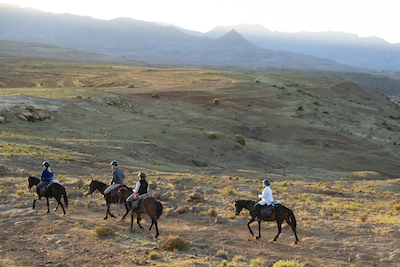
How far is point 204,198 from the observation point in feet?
65.1

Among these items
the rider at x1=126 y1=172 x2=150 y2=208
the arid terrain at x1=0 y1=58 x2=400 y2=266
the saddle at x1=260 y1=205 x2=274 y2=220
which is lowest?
the arid terrain at x1=0 y1=58 x2=400 y2=266

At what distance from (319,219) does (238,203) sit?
4.96 m

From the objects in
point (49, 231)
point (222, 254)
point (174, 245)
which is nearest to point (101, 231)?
point (49, 231)

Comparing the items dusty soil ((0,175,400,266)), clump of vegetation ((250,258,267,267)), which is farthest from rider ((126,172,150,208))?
clump of vegetation ((250,258,267,267))

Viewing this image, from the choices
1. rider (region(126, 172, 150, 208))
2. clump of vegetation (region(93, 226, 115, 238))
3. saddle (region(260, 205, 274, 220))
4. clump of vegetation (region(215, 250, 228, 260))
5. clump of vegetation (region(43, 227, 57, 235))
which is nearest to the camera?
clump of vegetation (region(215, 250, 228, 260))

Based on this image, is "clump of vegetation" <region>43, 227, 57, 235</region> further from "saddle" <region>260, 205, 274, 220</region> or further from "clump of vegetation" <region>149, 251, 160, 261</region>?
"saddle" <region>260, 205, 274, 220</region>

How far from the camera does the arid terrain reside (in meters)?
11.9

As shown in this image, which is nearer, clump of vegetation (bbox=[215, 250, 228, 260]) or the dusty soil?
the dusty soil

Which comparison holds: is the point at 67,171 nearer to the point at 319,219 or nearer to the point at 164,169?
the point at 164,169

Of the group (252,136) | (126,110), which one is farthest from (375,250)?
(126,110)

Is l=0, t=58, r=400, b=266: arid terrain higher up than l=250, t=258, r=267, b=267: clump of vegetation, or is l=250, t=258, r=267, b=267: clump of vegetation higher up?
l=250, t=258, r=267, b=267: clump of vegetation

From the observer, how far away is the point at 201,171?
29.9 meters

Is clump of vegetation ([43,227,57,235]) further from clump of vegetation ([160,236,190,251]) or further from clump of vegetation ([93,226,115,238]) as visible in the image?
clump of vegetation ([160,236,190,251])

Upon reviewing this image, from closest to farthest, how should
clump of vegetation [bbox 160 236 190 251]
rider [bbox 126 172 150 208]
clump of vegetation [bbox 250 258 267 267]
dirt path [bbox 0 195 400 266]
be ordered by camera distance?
clump of vegetation [bbox 250 258 267 267], dirt path [bbox 0 195 400 266], clump of vegetation [bbox 160 236 190 251], rider [bbox 126 172 150 208]
